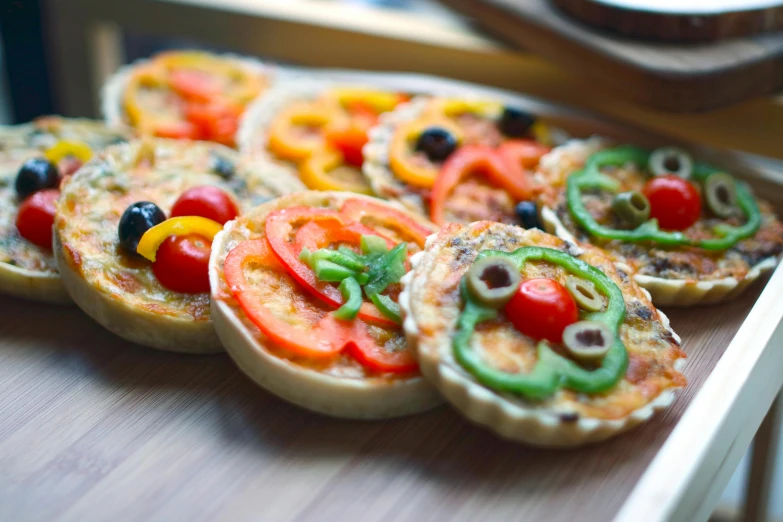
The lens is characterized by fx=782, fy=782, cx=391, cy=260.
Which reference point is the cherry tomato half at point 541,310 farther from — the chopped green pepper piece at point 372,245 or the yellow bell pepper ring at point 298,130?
the yellow bell pepper ring at point 298,130

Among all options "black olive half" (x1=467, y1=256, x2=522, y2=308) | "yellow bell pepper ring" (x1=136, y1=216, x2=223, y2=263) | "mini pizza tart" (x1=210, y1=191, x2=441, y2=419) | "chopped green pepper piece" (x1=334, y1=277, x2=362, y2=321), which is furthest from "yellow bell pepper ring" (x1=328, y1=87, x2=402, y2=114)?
"black olive half" (x1=467, y1=256, x2=522, y2=308)

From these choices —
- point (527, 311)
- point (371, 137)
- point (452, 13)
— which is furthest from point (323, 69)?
point (527, 311)

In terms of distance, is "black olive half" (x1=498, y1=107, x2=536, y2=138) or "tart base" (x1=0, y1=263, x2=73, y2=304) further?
"black olive half" (x1=498, y1=107, x2=536, y2=138)

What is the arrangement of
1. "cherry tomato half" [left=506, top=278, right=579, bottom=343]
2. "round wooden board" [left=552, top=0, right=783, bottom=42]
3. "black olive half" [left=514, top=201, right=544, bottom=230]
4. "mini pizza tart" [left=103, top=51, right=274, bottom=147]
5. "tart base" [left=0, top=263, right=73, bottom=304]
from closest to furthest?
"cherry tomato half" [left=506, top=278, right=579, bottom=343]
"tart base" [left=0, top=263, right=73, bottom=304]
"black olive half" [left=514, top=201, right=544, bottom=230]
"round wooden board" [left=552, top=0, right=783, bottom=42]
"mini pizza tart" [left=103, top=51, right=274, bottom=147]

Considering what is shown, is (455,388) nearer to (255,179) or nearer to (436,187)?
(436,187)

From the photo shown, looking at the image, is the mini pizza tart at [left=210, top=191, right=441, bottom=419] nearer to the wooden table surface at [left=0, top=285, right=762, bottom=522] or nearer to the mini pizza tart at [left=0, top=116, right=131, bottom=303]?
the wooden table surface at [left=0, top=285, right=762, bottom=522]

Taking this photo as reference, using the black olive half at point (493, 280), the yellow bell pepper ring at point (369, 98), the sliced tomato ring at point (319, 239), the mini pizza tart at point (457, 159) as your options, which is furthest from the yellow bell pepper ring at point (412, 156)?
the black olive half at point (493, 280)
